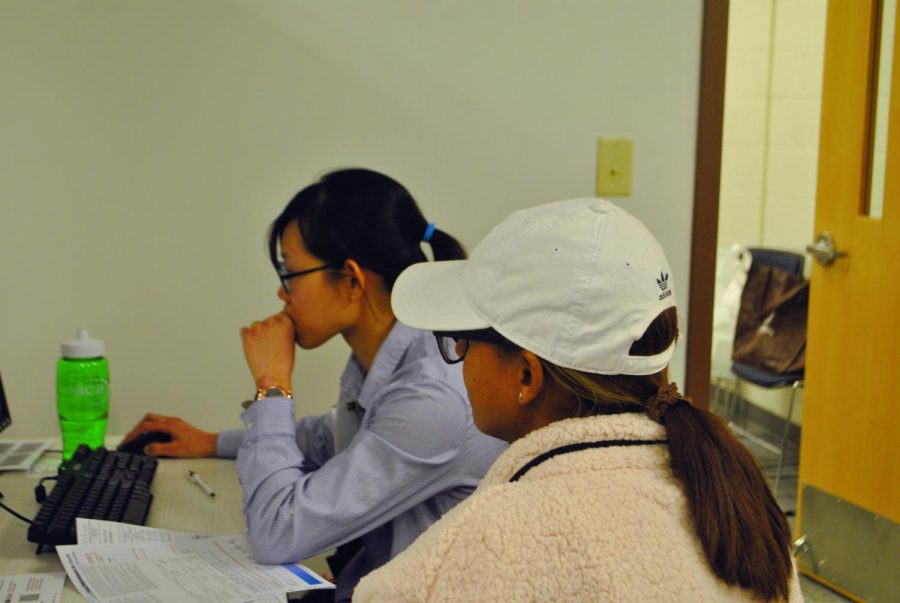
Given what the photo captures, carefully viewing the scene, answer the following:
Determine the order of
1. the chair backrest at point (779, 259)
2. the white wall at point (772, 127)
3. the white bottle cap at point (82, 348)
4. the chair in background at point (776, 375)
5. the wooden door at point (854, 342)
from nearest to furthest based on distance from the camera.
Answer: the white bottle cap at point (82, 348), the wooden door at point (854, 342), the chair in background at point (776, 375), the chair backrest at point (779, 259), the white wall at point (772, 127)

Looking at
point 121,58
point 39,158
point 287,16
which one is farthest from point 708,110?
point 39,158

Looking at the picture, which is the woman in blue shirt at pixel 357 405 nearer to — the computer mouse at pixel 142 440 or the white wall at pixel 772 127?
the computer mouse at pixel 142 440

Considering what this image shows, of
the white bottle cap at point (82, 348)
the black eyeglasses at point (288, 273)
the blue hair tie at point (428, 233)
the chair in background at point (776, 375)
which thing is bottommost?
the chair in background at point (776, 375)

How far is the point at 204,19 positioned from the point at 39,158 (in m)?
0.44

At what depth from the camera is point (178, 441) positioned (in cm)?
197

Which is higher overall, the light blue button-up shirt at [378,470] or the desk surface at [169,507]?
the light blue button-up shirt at [378,470]

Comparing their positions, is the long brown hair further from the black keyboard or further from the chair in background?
the chair in background

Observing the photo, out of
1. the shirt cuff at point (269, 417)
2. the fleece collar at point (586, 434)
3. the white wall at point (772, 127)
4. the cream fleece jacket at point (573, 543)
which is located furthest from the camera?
the white wall at point (772, 127)

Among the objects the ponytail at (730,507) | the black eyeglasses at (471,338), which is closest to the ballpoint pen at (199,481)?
the black eyeglasses at (471,338)

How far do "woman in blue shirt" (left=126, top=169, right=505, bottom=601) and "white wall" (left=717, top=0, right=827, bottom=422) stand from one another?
2.88 metres

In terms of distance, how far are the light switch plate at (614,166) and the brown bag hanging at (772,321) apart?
1813mm

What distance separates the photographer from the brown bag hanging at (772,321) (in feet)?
12.8

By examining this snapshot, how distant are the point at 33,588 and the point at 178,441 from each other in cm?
64

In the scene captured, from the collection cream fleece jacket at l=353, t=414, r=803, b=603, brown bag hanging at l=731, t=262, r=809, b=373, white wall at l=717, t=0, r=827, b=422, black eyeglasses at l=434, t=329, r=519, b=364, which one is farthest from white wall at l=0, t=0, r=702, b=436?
white wall at l=717, t=0, r=827, b=422
